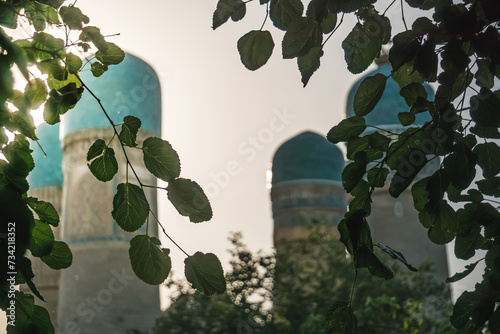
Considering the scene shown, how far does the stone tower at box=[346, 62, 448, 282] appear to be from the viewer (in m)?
16.0

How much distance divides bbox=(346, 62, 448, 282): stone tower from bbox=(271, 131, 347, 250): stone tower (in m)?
1.89

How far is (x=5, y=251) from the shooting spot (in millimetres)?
739

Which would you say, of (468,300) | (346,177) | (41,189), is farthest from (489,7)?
(41,189)

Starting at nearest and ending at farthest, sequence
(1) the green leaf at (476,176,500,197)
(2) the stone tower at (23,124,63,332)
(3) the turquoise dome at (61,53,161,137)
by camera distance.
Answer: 1. (1) the green leaf at (476,176,500,197)
2. (3) the turquoise dome at (61,53,161,137)
3. (2) the stone tower at (23,124,63,332)

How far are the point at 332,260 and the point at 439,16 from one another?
530 inches

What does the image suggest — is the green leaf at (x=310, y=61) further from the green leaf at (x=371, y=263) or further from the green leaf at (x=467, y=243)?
the green leaf at (x=467, y=243)

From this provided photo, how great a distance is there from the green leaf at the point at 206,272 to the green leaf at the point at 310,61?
0.33 metres

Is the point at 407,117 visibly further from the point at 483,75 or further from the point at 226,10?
the point at 226,10

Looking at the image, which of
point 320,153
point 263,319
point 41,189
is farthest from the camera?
point 320,153

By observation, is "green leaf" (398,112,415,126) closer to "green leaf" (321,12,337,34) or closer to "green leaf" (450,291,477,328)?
"green leaf" (321,12,337,34)

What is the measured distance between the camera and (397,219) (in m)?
16.5

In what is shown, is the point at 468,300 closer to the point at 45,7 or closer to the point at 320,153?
the point at 45,7

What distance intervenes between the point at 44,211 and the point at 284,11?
0.49 metres

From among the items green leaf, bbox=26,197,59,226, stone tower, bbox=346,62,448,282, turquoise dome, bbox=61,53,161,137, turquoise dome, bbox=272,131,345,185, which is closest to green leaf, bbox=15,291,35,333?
green leaf, bbox=26,197,59,226
